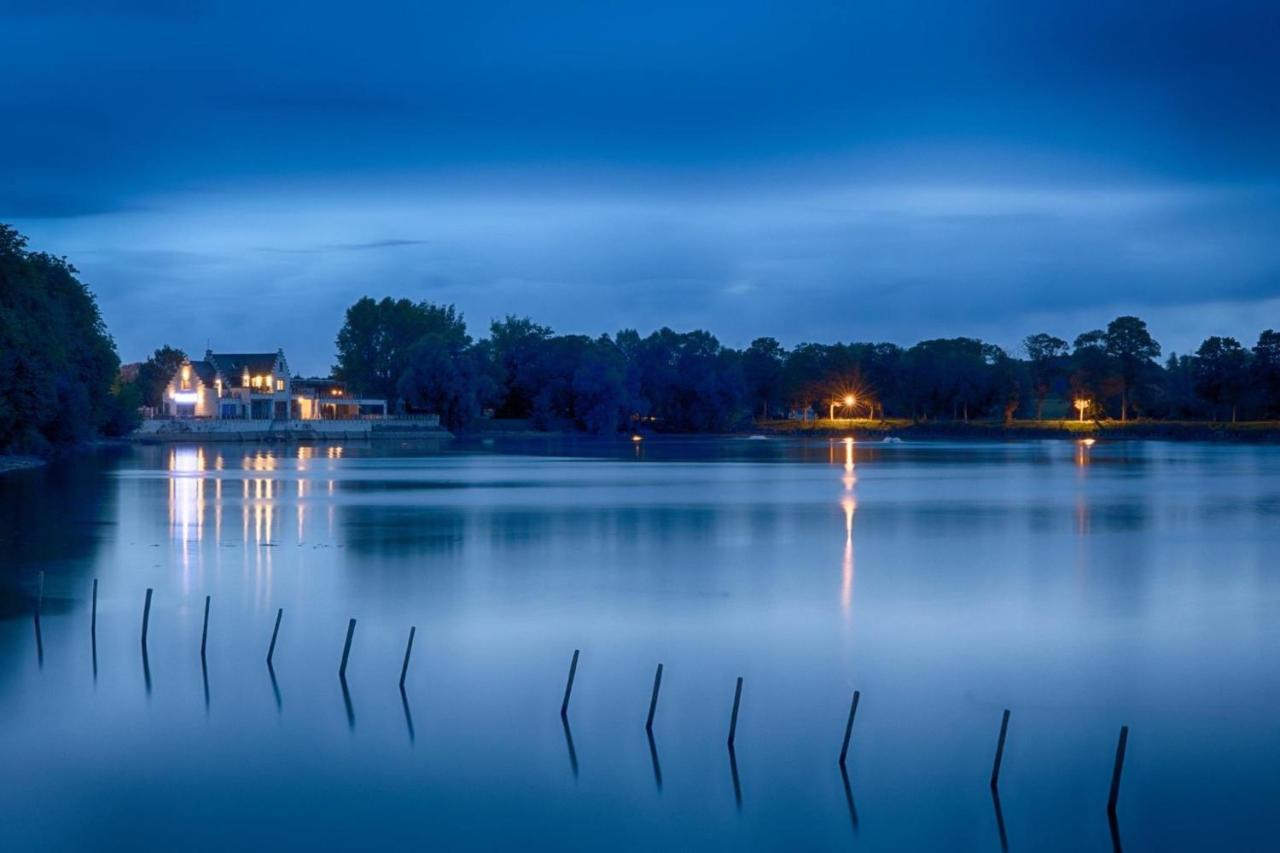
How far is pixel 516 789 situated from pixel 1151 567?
75.0 ft

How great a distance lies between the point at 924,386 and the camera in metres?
153

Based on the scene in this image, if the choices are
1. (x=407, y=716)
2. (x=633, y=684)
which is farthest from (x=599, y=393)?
(x=407, y=716)

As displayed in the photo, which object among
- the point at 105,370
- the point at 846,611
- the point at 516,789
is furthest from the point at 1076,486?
the point at 105,370

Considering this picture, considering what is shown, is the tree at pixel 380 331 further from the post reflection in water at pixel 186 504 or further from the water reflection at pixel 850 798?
the water reflection at pixel 850 798

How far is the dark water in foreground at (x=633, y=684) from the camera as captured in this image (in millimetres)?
13664

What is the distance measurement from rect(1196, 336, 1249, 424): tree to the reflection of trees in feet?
321

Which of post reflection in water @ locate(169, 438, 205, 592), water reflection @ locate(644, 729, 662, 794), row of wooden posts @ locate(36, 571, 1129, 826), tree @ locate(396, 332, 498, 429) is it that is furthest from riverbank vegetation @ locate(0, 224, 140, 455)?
water reflection @ locate(644, 729, 662, 794)

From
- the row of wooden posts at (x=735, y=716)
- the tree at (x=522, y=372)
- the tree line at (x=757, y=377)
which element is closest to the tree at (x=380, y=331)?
the tree line at (x=757, y=377)

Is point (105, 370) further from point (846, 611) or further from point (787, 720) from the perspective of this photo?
point (787, 720)

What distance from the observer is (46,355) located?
206 feet

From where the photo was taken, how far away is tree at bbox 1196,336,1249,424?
122 m

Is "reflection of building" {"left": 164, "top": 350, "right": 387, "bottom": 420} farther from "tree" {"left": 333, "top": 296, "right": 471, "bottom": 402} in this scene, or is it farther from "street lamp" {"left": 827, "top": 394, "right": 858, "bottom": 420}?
"street lamp" {"left": 827, "top": 394, "right": 858, "bottom": 420}

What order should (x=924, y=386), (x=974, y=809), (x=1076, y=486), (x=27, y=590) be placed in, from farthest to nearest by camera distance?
1. (x=924, y=386)
2. (x=1076, y=486)
3. (x=27, y=590)
4. (x=974, y=809)

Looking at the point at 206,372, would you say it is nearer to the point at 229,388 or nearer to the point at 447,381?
the point at 229,388
